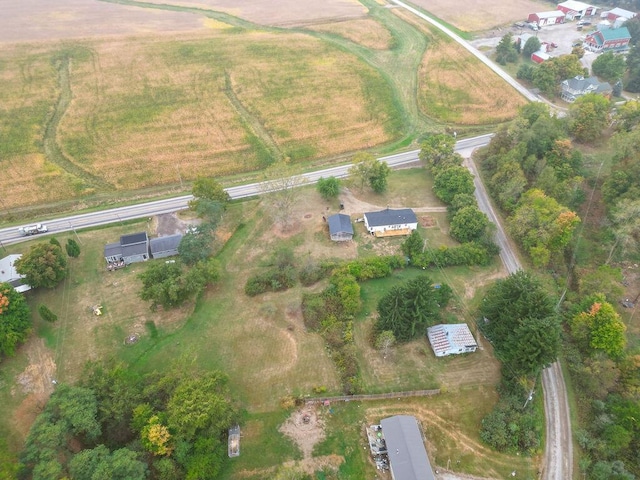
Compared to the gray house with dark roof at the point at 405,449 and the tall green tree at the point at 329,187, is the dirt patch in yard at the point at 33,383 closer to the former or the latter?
the gray house with dark roof at the point at 405,449

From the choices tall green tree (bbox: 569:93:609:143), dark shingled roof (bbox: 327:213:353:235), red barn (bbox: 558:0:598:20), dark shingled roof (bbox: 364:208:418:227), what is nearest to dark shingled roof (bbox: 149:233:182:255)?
dark shingled roof (bbox: 327:213:353:235)

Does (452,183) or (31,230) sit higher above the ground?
(452,183)

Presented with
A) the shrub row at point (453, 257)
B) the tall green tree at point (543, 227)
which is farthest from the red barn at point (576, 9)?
the shrub row at point (453, 257)

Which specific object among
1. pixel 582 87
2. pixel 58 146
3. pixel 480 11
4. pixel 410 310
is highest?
pixel 480 11

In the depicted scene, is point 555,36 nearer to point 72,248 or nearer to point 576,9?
point 576,9

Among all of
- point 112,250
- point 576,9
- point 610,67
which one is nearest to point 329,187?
point 112,250
